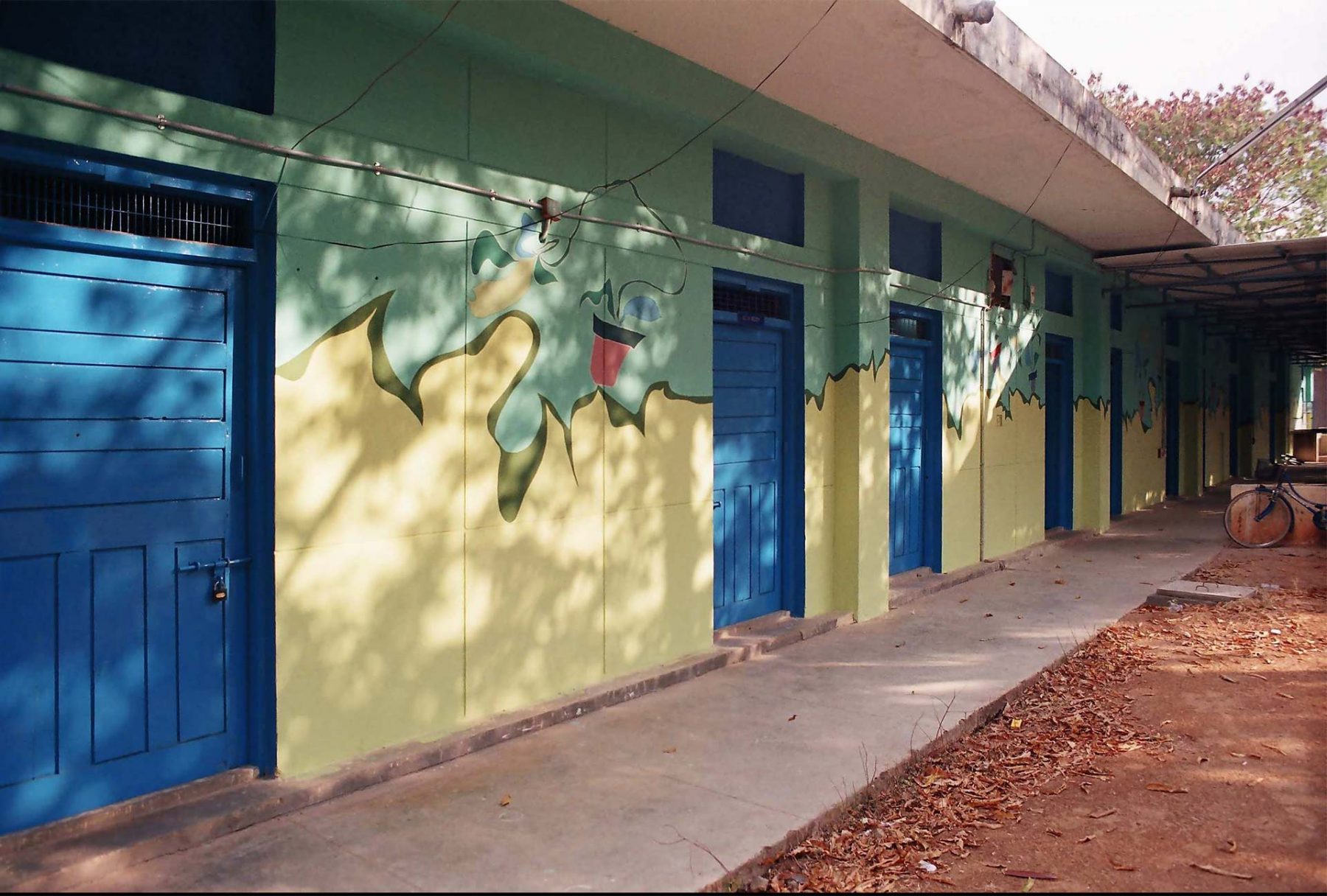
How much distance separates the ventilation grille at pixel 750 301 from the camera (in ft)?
22.3

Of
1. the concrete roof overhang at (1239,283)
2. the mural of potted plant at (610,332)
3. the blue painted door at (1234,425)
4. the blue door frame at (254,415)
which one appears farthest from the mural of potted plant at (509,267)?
the blue painted door at (1234,425)

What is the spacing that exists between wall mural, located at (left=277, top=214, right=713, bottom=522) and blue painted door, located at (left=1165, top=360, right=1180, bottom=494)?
50.7 ft

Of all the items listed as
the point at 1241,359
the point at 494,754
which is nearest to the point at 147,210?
the point at 494,754

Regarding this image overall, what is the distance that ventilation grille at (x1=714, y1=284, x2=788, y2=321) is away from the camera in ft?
22.3

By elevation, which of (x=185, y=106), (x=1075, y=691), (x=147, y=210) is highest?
(x=185, y=106)

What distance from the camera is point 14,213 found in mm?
3514

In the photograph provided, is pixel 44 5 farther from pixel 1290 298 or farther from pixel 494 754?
pixel 1290 298

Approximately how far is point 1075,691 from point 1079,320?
8636mm

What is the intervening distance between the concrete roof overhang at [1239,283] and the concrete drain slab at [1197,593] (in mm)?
5244

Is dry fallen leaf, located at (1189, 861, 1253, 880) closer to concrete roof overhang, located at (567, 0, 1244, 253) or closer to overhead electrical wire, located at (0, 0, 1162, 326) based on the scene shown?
overhead electrical wire, located at (0, 0, 1162, 326)

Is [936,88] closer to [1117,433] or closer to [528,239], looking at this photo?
[528,239]

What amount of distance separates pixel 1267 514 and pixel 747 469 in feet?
27.8

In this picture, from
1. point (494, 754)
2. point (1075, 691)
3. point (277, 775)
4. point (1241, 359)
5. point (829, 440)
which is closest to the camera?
point (277, 775)

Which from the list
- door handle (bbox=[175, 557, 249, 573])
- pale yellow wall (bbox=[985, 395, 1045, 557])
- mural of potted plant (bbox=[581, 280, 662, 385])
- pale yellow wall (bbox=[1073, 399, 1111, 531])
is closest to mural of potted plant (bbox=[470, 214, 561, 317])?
mural of potted plant (bbox=[581, 280, 662, 385])
